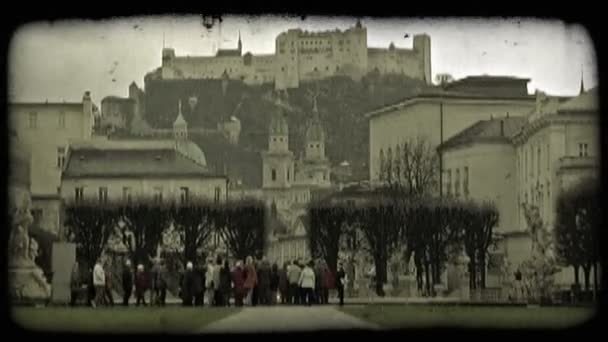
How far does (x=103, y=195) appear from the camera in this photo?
652 centimetres

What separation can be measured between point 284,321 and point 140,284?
0.79 m

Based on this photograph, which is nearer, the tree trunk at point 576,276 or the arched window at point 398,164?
the tree trunk at point 576,276

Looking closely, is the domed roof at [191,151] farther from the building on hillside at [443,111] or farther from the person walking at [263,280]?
the building on hillside at [443,111]

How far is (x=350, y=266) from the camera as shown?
6.75 m

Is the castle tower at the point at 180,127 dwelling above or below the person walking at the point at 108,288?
above

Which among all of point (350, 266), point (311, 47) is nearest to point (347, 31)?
point (311, 47)

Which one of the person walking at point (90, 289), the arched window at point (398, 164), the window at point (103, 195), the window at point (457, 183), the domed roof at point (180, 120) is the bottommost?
the person walking at point (90, 289)

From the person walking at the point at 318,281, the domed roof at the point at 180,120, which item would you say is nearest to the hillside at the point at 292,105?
the domed roof at the point at 180,120

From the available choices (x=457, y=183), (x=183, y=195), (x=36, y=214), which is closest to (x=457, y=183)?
(x=457, y=183)

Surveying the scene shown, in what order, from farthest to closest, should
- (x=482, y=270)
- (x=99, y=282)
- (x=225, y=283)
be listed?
(x=482, y=270)
(x=225, y=283)
(x=99, y=282)

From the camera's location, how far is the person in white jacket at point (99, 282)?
647 cm

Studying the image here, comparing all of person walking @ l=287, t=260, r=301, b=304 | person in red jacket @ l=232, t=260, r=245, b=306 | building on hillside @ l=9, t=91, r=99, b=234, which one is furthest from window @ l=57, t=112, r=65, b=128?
person walking @ l=287, t=260, r=301, b=304

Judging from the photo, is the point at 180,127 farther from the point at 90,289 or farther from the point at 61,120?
the point at 90,289

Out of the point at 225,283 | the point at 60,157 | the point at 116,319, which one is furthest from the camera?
the point at 225,283
